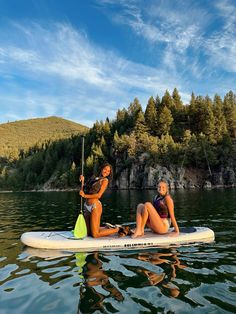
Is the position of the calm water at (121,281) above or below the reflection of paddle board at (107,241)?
below

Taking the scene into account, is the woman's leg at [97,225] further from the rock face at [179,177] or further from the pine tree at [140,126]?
the pine tree at [140,126]

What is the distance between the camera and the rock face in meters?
85.8

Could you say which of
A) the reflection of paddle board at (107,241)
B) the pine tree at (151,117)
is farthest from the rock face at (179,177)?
the reflection of paddle board at (107,241)

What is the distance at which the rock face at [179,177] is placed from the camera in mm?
85750

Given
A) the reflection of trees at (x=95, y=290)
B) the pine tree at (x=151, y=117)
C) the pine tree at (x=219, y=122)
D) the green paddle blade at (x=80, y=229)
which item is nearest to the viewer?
the reflection of trees at (x=95, y=290)

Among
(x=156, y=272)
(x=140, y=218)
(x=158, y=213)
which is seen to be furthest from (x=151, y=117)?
(x=156, y=272)

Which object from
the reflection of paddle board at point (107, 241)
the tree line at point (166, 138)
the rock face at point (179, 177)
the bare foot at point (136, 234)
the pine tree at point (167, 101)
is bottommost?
the reflection of paddle board at point (107, 241)

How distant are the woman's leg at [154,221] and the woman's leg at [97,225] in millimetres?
1559

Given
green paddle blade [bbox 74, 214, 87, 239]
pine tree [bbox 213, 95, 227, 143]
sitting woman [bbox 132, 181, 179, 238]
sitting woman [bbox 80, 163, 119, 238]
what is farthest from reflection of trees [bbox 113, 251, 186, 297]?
pine tree [bbox 213, 95, 227, 143]

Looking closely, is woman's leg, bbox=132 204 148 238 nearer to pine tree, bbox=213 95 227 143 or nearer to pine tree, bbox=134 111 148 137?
pine tree, bbox=213 95 227 143

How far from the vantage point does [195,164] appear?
94688 millimetres

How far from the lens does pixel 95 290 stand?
306 inches

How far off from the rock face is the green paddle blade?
7273cm

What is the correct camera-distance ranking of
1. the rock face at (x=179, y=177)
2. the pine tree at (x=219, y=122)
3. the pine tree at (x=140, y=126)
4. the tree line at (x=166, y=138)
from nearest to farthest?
the rock face at (x=179, y=177)
the tree line at (x=166, y=138)
the pine tree at (x=219, y=122)
the pine tree at (x=140, y=126)
